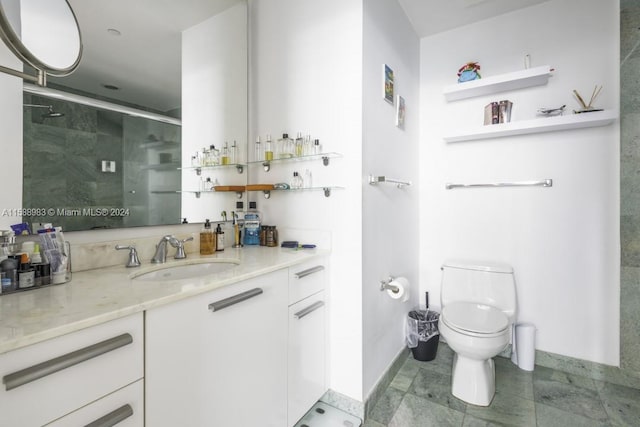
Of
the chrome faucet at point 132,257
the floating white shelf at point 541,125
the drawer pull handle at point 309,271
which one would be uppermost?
the floating white shelf at point 541,125

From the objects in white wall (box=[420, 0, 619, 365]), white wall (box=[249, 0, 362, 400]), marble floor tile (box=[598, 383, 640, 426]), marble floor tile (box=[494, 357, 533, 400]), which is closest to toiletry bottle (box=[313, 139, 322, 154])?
white wall (box=[249, 0, 362, 400])

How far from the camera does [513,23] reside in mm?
2121

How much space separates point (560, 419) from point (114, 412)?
2.05m

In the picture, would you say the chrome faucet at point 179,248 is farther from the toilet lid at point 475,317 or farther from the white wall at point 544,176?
the white wall at point 544,176

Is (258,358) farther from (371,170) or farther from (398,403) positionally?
(371,170)

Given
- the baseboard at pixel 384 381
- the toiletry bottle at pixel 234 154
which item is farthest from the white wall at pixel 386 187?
the toiletry bottle at pixel 234 154

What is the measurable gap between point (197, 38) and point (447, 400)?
257cm

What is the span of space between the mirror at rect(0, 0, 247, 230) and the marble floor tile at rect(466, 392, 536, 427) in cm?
192

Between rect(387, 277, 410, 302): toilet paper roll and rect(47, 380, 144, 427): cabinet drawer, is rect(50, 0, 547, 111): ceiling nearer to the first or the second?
rect(47, 380, 144, 427): cabinet drawer

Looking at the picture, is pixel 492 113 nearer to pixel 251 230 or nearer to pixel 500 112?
pixel 500 112

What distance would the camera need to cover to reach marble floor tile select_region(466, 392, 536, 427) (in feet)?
5.03

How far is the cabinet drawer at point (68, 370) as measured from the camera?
60 centimetres

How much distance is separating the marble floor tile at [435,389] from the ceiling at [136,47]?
219cm

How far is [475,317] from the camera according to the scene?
179cm
